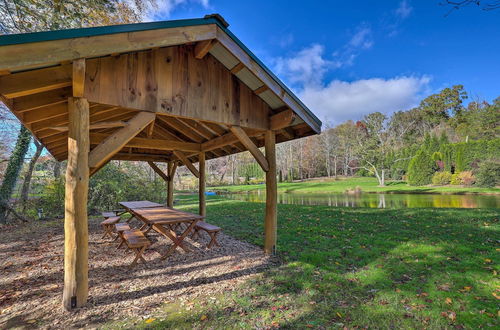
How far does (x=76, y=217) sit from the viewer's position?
9.14 feet

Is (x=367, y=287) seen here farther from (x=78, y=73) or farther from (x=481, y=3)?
(x=78, y=73)

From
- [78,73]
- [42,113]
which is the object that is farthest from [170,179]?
[78,73]

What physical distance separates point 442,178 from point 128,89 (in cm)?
2817

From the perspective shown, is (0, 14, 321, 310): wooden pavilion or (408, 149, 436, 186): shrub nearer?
(0, 14, 321, 310): wooden pavilion

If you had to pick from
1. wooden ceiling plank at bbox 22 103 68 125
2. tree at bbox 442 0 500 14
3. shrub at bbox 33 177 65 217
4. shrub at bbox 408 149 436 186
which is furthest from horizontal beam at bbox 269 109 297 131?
shrub at bbox 408 149 436 186

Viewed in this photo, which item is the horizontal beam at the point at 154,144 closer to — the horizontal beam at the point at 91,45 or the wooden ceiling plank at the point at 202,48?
the wooden ceiling plank at the point at 202,48

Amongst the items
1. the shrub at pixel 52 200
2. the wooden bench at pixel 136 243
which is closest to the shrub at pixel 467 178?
the wooden bench at pixel 136 243

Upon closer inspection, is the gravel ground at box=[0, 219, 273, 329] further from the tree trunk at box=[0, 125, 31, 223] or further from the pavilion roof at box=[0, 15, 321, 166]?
the tree trunk at box=[0, 125, 31, 223]

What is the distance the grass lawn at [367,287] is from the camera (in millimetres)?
2574

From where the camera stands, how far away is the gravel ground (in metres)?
2.73

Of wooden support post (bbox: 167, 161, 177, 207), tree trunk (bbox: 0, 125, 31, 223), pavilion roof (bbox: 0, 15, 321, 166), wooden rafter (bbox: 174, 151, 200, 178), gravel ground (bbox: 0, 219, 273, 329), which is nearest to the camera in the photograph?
pavilion roof (bbox: 0, 15, 321, 166)

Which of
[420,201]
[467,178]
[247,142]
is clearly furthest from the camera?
[467,178]

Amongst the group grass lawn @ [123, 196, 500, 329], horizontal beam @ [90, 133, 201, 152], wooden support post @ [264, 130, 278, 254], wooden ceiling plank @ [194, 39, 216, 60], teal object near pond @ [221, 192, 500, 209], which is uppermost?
wooden ceiling plank @ [194, 39, 216, 60]

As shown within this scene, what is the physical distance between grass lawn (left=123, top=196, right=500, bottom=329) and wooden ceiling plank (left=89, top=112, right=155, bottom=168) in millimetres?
1985
